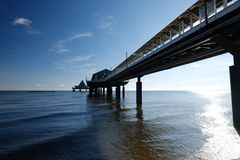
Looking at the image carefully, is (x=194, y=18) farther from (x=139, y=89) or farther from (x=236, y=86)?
(x=139, y=89)

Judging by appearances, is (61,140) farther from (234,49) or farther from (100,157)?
(234,49)

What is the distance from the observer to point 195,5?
11461 millimetres

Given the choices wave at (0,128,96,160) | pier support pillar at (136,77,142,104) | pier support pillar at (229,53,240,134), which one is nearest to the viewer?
wave at (0,128,96,160)

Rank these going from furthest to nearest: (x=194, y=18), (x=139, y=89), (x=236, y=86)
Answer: (x=139, y=89)
(x=194, y=18)
(x=236, y=86)

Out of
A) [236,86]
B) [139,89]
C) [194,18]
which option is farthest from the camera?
[139,89]

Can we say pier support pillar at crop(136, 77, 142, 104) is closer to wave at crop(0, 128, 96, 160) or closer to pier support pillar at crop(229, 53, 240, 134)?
wave at crop(0, 128, 96, 160)

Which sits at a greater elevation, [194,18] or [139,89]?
[194,18]

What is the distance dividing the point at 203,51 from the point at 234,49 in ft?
21.1

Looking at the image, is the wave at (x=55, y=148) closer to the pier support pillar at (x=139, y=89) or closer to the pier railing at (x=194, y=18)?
the pier railing at (x=194, y=18)

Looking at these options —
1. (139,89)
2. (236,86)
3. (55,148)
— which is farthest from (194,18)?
(139,89)

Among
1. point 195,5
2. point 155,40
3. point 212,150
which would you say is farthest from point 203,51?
point 212,150

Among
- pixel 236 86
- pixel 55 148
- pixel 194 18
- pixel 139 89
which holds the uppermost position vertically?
pixel 194 18

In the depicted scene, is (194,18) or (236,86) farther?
(194,18)

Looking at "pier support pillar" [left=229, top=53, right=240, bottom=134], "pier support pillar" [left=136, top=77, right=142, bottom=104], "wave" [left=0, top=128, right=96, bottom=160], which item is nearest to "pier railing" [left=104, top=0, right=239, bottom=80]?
"pier support pillar" [left=229, top=53, right=240, bottom=134]
